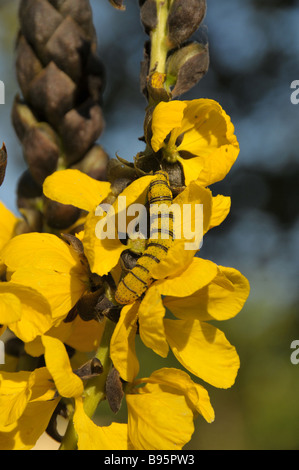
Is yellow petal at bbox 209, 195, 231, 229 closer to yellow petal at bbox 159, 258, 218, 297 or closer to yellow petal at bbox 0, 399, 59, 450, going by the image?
yellow petal at bbox 159, 258, 218, 297

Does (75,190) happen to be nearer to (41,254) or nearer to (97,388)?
(41,254)

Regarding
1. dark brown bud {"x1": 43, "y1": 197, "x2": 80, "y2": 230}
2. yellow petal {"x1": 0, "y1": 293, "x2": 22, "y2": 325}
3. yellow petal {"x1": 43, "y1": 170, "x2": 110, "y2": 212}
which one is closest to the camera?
yellow petal {"x1": 0, "y1": 293, "x2": 22, "y2": 325}

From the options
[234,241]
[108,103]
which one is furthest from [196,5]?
[234,241]

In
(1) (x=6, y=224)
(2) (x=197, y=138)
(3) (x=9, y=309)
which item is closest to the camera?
(3) (x=9, y=309)

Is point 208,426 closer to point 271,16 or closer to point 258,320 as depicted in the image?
point 258,320

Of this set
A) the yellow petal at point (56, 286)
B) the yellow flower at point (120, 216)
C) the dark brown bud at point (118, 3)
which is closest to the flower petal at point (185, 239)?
the yellow flower at point (120, 216)

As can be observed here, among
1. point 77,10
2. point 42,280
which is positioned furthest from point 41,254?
point 77,10

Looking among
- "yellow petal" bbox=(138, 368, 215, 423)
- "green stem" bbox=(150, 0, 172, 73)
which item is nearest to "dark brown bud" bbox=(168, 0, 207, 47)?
"green stem" bbox=(150, 0, 172, 73)
